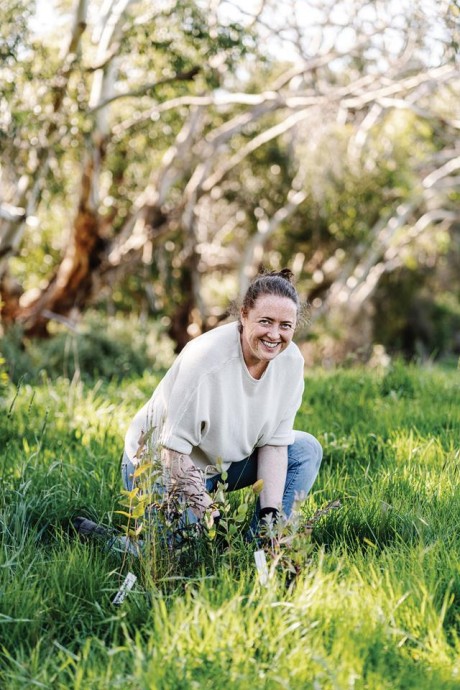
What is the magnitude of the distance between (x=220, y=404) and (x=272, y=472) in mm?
437

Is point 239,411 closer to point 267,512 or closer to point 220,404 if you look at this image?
point 220,404

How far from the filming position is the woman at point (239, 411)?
328 centimetres

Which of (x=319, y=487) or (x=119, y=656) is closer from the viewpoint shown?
(x=119, y=656)

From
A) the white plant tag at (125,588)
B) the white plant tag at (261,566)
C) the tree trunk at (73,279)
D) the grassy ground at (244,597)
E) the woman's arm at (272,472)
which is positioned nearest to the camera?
the grassy ground at (244,597)

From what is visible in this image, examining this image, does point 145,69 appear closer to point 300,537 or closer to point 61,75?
point 61,75

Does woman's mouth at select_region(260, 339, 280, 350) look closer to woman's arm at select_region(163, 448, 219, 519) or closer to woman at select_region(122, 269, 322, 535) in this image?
woman at select_region(122, 269, 322, 535)

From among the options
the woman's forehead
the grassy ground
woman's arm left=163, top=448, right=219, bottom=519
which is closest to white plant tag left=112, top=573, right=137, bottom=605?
the grassy ground

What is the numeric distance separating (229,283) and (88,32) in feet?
38.6

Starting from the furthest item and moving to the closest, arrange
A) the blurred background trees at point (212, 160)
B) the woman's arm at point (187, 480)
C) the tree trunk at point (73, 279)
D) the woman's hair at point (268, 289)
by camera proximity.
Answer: the tree trunk at point (73, 279), the blurred background trees at point (212, 160), the woman's hair at point (268, 289), the woman's arm at point (187, 480)

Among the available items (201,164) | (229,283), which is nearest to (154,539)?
(201,164)

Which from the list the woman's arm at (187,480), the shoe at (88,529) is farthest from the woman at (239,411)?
the shoe at (88,529)

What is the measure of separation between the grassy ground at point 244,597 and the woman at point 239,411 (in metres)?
0.24

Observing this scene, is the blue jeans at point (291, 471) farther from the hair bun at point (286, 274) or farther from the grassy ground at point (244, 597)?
the hair bun at point (286, 274)

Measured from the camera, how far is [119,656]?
2.57 metres
